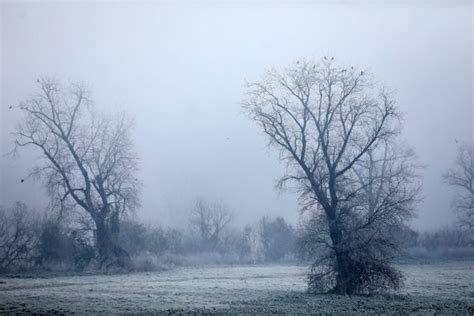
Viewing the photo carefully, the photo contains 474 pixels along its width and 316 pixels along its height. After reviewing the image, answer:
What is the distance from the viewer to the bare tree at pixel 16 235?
49.3 metres

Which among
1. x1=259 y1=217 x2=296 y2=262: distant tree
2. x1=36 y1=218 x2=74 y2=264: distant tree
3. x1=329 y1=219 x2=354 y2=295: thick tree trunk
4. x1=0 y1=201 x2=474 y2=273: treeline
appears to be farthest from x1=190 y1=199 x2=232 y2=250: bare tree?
x1=329 y1=219 x2=354 y2=295: thick tree trunk

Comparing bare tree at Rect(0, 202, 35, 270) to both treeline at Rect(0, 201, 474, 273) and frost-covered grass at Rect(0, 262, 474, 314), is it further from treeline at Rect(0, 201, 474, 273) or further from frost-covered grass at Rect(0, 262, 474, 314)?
frost-covered grass at Rect(0, 262, 474, 314)

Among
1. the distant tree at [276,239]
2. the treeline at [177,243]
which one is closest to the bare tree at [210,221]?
the treeline at [177,243]

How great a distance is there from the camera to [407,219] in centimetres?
2595

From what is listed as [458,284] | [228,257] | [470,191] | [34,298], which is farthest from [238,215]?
[34,298]

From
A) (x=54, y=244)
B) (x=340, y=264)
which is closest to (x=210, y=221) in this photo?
(x=54, y=244)

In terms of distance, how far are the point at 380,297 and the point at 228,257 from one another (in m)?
44.3

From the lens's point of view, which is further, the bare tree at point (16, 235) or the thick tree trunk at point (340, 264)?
the bare tree at point (16, 235)

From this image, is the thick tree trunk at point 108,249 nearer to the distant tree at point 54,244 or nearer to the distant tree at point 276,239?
the distant tree at point 54,244

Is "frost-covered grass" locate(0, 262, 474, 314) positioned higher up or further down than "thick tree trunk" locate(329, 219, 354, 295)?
further down

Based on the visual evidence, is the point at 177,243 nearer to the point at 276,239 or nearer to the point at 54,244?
the point at 276,239

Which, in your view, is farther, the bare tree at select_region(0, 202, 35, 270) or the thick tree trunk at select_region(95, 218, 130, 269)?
the bare tree at select_region(0, 202, 35, 270)

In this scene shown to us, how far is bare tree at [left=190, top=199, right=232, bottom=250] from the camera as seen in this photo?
80250 millimetres

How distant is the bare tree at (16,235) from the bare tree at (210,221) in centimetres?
3231
